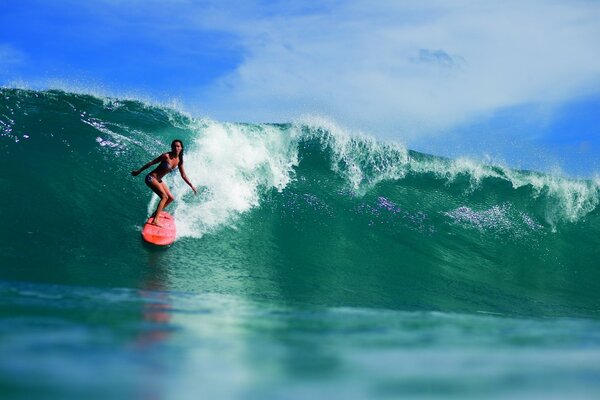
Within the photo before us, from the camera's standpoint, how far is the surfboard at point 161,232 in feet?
27.0

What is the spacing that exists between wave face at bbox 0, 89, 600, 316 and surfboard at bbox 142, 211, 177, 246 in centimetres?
16

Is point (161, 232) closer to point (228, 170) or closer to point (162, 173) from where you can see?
point (162, 173)

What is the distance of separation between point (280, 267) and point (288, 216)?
2.21 metres

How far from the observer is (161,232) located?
8.40 m

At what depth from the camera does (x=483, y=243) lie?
447 inches

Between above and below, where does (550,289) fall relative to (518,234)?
below

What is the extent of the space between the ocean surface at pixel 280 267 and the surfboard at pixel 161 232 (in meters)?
0.14

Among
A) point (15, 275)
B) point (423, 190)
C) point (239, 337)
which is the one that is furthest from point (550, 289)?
point (15, 275)

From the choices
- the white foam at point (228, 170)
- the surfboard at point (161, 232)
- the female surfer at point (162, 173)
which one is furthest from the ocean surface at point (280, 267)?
the female surfer at point (162, 173)

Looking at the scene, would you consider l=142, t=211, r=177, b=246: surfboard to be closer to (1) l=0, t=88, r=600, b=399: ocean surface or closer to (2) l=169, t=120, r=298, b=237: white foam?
(1) l=0, t=88, r=600, b=399: ocean surface

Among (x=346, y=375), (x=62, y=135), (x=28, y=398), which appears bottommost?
(x=28, y=398)

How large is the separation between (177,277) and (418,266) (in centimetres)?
406

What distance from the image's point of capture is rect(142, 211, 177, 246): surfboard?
823 cm

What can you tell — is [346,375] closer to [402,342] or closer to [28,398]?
[402,342]
